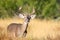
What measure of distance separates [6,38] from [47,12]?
1411 cm

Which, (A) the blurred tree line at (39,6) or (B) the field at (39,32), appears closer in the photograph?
(B) the field at (39,32)

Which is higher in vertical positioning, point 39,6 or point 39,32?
point 39,6

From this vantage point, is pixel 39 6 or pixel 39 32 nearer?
pixel 39 32

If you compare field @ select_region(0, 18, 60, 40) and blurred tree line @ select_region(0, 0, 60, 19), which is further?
blurred tree line @ select_region(0, 0, 60, 19)

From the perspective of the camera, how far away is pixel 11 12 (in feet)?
70.5

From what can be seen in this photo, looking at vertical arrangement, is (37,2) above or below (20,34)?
above

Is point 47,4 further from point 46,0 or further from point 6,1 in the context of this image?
point 6,1

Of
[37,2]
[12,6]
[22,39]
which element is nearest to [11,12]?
[12,6]

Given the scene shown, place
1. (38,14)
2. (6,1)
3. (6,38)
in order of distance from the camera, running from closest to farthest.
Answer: (6,38) → (6,1) → (38,14)

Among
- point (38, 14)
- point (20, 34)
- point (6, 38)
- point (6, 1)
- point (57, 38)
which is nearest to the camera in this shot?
point (6, 38)

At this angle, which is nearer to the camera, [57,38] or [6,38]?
[6,38]

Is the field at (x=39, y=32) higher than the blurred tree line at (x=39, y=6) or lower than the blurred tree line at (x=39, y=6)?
lower

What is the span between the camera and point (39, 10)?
22.5m

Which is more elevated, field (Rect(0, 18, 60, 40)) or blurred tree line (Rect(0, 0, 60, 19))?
blurred tree line (Rect(0, 0, 60, 19))
